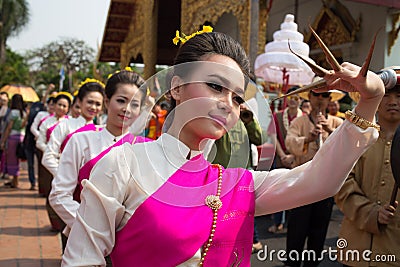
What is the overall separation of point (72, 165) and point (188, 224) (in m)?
1.86

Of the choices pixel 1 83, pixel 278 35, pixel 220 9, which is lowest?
pixel 1 83

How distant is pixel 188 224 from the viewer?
4.89ft

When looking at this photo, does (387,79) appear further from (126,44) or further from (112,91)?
(126,44)

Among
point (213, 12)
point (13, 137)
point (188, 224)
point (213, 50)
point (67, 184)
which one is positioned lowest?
point (13, 137)

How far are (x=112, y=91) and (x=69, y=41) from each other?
4932cm

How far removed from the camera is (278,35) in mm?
6004

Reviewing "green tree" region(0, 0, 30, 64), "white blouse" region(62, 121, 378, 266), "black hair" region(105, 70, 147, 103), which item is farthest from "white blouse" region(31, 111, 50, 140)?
"green tree" region(0, 0, 30, 64)

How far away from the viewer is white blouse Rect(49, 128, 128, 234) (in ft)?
9.77

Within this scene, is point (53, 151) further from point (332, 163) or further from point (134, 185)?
point (332, 163)

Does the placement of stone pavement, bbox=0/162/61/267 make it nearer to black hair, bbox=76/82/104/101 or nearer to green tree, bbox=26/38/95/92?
black hair, bbox=76/82/104/101

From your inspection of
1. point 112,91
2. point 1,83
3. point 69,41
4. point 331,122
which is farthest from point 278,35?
point 69,41

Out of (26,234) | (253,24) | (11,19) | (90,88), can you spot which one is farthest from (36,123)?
(11,19)

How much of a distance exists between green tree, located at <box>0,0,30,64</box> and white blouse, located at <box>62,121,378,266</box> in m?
45.4

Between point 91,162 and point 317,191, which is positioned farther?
point 91,162
